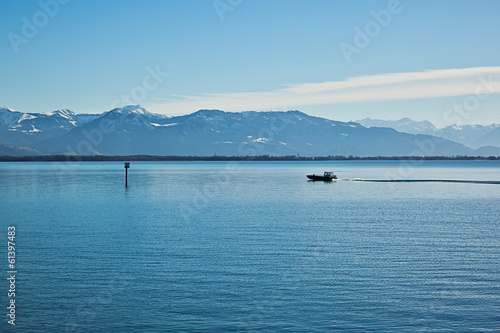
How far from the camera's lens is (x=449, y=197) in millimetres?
109250

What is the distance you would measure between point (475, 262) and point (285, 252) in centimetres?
1462

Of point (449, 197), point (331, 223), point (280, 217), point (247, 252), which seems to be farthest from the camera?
point (449, 197)

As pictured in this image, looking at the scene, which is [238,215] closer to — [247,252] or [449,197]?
[247,252]

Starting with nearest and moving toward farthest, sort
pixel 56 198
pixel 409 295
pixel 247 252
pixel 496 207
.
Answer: pixel 409 295, pixel 247 252, pixel 496 207, pixel 56 198

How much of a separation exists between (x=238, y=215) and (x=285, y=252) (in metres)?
28.6

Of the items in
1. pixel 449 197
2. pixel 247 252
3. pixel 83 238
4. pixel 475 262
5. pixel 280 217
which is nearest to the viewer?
pixel 475 262

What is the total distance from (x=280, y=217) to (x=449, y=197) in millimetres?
51401

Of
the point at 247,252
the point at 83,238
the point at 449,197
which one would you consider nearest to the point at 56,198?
the point at 83,238

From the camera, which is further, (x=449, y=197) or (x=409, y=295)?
(x=449, y=197)

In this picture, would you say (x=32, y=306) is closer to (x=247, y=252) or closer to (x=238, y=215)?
(x=247, y=252)

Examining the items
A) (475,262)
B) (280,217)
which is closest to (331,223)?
(280,217)

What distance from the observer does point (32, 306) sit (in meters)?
30.1

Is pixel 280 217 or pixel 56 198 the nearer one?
pixel 280 217

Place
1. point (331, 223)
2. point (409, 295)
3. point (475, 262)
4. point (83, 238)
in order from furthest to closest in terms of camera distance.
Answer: point (331, 223)
point (83, 238)
point (475, 262)
point (409, 295)
